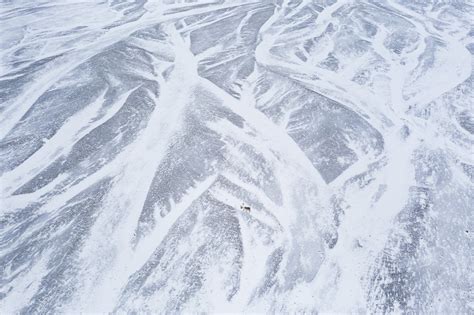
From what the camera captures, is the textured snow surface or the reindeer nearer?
the textured snow surface

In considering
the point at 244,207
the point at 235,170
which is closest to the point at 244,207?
the point at 244,207

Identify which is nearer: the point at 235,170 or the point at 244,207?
the point at 244,207

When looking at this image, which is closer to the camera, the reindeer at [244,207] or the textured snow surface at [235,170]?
the textured snow surface at [235,170]

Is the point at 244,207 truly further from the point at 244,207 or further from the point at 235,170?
the point at 235,170

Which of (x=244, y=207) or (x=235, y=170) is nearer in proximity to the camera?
(x=244, y=207)

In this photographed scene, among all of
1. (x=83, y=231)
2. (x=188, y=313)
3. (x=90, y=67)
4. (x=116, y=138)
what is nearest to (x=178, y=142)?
(x=116, y=138)

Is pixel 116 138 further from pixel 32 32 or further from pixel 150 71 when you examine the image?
pixel 32 32

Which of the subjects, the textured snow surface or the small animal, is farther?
the small animal

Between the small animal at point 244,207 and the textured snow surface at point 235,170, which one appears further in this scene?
the small animal at point 244,207
